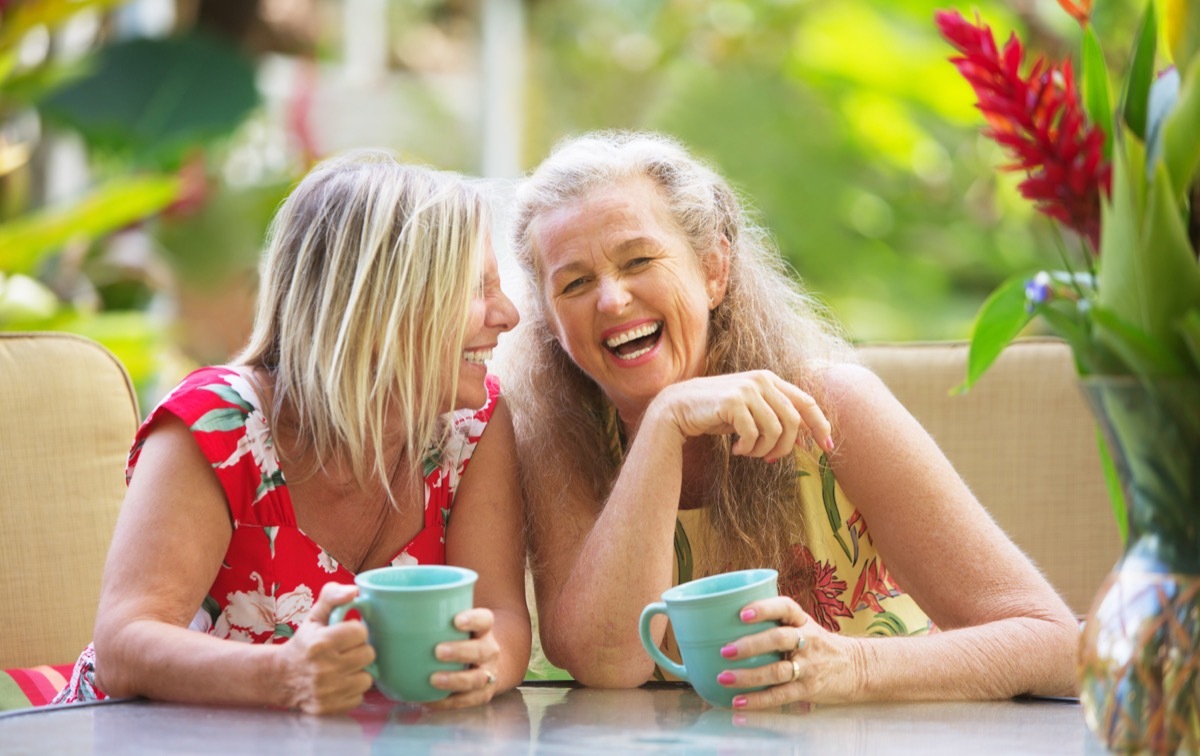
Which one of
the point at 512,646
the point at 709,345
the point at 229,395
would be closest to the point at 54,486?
the point at 229,395

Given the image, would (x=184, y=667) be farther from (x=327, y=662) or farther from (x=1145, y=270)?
(x=1145, y=270)

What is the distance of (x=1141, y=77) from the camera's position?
0.91 m

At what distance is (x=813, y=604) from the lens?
1714 mm

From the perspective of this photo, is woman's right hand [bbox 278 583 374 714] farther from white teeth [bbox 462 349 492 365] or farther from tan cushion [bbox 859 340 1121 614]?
tan cushion [bbox 859 340 1121 614]

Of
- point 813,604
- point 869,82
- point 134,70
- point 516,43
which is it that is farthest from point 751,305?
point 516,43

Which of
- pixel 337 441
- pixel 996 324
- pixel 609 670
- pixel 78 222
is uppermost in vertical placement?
pixel 996 324

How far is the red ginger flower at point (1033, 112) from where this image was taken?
810mm

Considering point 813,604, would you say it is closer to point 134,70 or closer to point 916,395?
point 916,395

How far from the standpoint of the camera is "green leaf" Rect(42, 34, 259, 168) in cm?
369

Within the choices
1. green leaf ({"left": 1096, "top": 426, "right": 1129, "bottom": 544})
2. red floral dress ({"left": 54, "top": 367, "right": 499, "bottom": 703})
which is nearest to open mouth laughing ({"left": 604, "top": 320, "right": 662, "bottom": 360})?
red floral dress ({"left": 54, "top": 367, "right": 499, "bottom": 703})

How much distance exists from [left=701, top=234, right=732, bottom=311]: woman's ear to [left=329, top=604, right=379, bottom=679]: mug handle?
81 cm

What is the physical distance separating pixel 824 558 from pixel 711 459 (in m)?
0.20

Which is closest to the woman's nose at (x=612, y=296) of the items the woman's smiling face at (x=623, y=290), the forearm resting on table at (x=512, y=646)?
the woman's smiling face at (x=623, y=290)

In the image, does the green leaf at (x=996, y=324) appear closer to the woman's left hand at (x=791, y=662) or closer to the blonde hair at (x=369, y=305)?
the woman's left hand at (x=791, y=662)
